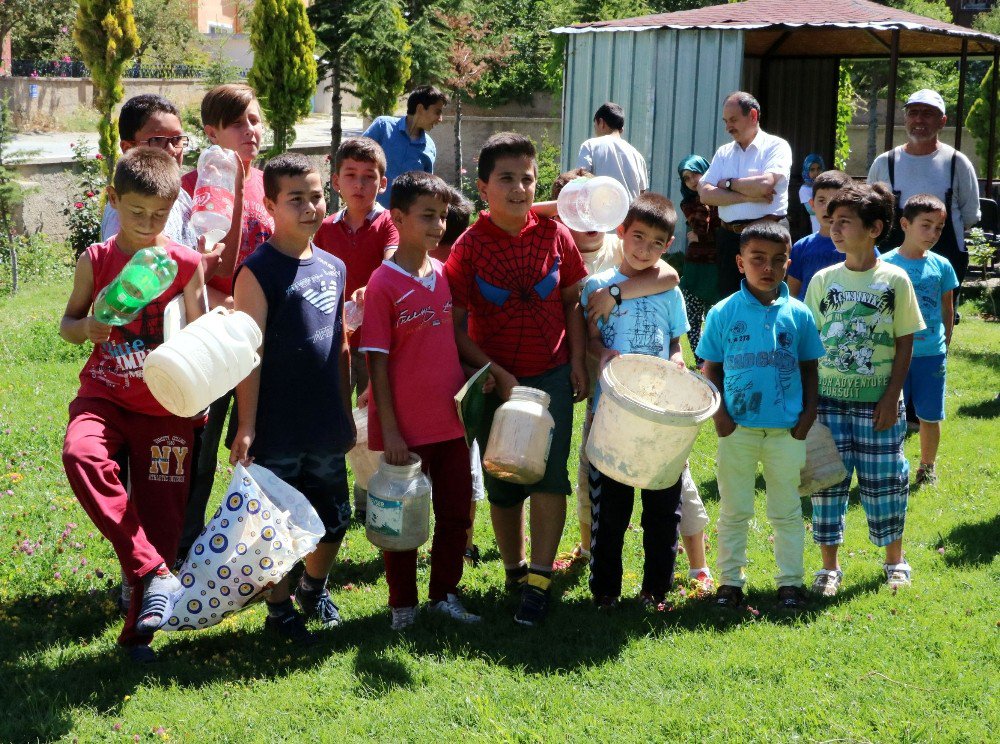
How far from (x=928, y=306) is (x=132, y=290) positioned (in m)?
4.30

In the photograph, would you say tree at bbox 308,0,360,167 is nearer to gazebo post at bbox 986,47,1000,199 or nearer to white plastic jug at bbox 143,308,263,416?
gazebo post at bbox 986,47,1000,199

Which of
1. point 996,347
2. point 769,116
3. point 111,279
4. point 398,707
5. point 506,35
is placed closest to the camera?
point 398,707

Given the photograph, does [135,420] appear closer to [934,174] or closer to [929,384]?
[929,384]

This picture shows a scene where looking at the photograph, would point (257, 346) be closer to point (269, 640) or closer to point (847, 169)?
point (269, 640)

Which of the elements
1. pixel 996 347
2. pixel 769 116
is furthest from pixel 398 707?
pixel 769 116

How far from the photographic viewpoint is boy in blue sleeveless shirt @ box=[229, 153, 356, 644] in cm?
415

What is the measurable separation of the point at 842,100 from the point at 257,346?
19.2 m

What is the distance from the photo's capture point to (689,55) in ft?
44.5

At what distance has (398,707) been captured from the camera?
3.73 m

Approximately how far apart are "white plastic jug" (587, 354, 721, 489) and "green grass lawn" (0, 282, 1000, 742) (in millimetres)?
677

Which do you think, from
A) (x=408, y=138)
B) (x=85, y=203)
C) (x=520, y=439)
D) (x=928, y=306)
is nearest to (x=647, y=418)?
(x=520, y=439)

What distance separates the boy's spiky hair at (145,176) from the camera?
398 centimetres

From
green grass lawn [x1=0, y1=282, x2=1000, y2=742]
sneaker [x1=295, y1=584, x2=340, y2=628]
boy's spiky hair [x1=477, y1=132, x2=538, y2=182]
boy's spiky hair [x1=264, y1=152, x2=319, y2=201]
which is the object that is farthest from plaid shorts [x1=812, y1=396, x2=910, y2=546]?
boy's spiky hair [x1=264, y1=152, x2=319, y2=201]

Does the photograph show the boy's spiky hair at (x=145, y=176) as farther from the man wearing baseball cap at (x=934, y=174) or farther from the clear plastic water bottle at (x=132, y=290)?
the man wearing baseball cap at (x=934, y=174)
